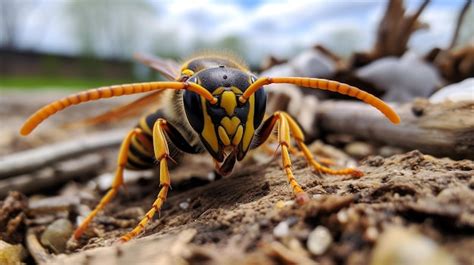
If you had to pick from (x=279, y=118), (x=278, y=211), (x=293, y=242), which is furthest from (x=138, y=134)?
(x=293, y=242)

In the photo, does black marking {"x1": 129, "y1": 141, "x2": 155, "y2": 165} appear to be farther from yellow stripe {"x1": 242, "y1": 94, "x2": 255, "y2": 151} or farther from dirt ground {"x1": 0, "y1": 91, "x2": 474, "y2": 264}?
yellow stripe {"x1": 242, "y1": 94, "x2": 255, "y2": 151}

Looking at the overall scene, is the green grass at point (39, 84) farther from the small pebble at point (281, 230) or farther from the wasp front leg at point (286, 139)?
the small pebble at point (281, 230)

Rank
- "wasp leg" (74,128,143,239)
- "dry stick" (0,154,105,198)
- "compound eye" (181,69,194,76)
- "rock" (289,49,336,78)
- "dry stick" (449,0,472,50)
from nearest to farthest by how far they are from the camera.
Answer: "compound eye" (181,69,194,76), "wasp leg" (74,128,143,239), "dry stick" (0,154,105,198), "dry stick" (449,0,472,50), "rock" (289,49,336,78)

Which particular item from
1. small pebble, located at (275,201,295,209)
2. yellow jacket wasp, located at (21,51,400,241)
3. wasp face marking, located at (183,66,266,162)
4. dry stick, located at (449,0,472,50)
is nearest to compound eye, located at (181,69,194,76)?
yellow jacket wasp, located at (21,51,400,241)

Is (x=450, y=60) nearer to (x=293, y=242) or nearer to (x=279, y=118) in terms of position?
(x=279, y=118)

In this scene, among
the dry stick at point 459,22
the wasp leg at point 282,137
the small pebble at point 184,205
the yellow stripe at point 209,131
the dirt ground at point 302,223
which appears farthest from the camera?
the dry stick at point 459,22

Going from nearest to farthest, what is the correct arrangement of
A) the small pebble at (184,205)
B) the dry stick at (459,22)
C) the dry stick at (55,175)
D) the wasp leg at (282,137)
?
the wasp leg at (282,137) < the small pebble at (184,205) < the dry stick at (55,175) < the dry stick at (459,22)

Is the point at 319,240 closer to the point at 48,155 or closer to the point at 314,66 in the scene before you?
the point at 48,155

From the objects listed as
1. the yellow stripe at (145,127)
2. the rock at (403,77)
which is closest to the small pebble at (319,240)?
the yellow stripe at (145,127)
